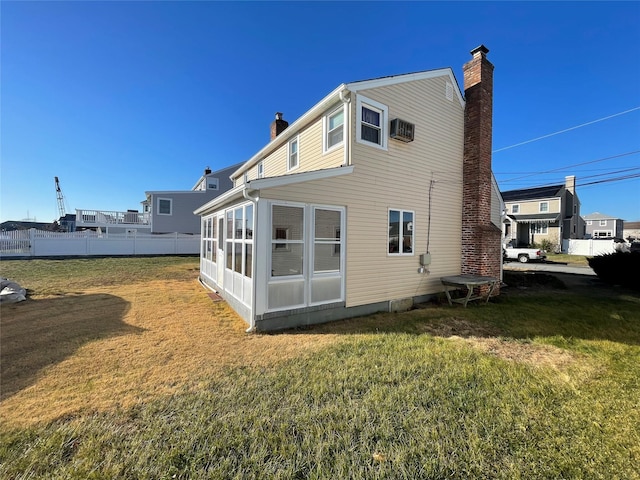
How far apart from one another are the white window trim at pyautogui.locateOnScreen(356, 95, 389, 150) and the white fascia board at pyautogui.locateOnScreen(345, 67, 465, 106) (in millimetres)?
297

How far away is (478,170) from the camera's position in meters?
9.20

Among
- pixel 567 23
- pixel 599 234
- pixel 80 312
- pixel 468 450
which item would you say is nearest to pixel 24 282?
pixel 80 312

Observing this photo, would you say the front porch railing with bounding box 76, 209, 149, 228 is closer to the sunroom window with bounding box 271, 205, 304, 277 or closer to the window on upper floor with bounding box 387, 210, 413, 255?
the sunroom window with bounding box 271, 205, 304, 277

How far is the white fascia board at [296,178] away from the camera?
17.8 ft

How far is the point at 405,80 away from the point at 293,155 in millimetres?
4307

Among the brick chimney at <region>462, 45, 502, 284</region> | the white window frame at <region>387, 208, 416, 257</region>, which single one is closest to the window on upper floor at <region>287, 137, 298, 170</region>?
the white window frame at <region>387, 208, 416, 257</region>

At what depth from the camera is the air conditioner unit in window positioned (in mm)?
7449

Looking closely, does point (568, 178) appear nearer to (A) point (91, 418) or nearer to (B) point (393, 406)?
(B) point (393, 406)

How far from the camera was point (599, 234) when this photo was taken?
43.6 meters

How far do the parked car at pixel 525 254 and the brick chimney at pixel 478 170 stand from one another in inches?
627

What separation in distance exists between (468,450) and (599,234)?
60677 millimetres

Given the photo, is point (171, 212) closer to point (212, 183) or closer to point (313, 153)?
point (212, 183)

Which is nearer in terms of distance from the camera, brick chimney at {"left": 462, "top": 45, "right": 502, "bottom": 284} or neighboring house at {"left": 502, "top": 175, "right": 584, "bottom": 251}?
brick chimney at {"left": 462, "top": 45, "right": 502, "bottom": 284}

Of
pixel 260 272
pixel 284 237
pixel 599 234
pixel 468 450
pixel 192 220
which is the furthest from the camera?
pixel 599 234
